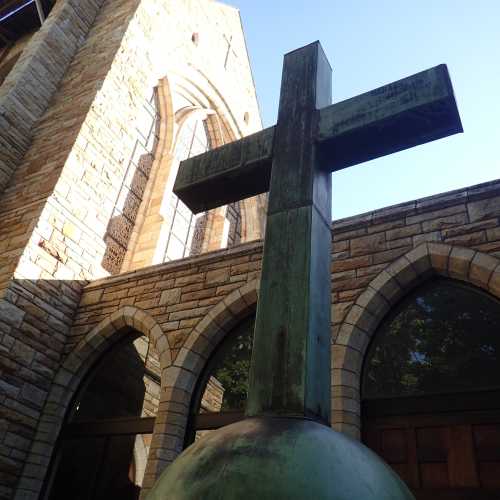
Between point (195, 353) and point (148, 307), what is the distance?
104 centimetres

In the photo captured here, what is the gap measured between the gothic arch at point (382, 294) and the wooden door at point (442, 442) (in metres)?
0.27

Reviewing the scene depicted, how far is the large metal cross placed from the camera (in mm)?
1536

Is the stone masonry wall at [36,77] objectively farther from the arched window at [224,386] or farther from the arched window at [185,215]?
the arched window at [224,386]

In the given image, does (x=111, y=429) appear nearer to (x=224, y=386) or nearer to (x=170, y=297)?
(x=224, y=386)

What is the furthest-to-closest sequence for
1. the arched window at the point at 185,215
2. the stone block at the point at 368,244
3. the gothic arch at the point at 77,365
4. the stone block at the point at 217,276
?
the arched window at the point at 185,215, the stone block at the point at 217,276, the gothic arch at the point at 77,365, the stone block at the point at 368,244

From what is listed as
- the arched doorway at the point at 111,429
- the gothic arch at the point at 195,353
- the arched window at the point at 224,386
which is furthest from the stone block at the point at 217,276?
the arched doorway at the point at 111,429

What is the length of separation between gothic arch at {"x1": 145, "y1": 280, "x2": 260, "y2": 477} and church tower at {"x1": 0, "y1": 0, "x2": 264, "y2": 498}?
58.7 inches

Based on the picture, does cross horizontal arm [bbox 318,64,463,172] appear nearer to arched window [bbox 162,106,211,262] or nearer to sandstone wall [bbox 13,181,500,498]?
sandstone wall [bbox 13,181,500,498]

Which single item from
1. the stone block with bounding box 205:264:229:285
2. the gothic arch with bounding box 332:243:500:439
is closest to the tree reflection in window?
the gothic arch with bounding box 332:243:500:439

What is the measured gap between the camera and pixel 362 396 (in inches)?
173

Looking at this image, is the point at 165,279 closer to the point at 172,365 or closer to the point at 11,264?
the point at 172,365

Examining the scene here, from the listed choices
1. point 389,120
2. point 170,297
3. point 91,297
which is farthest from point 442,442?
point 91,297

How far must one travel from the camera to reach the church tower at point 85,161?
19.4 feet

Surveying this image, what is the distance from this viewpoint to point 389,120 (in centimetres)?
205
